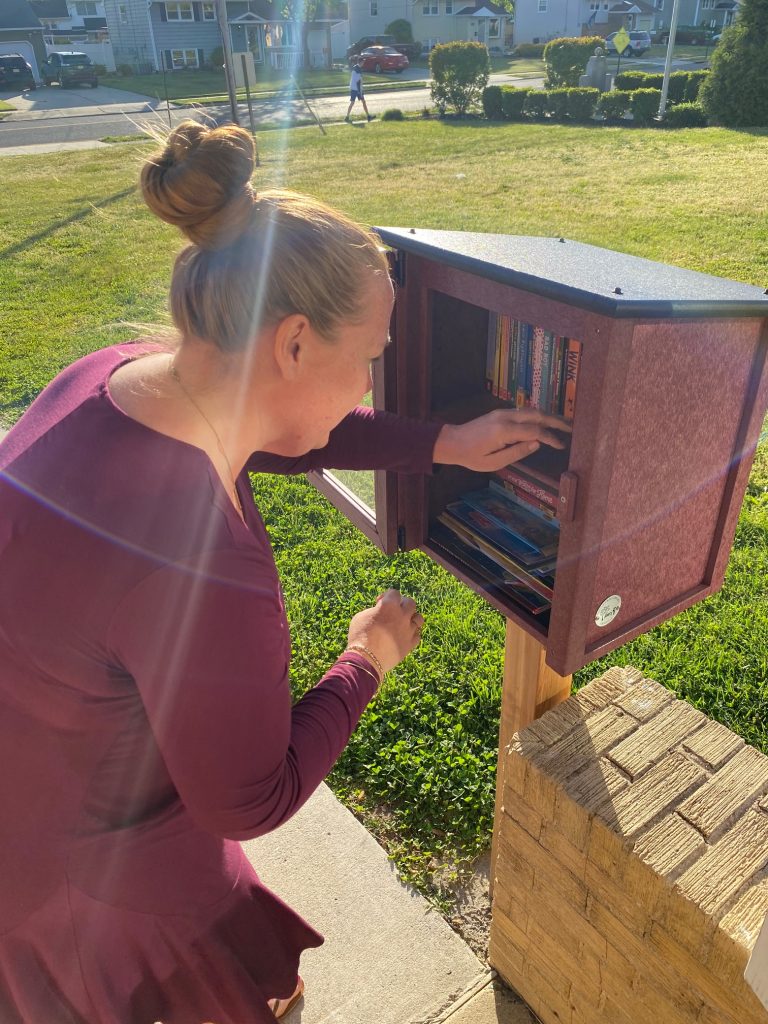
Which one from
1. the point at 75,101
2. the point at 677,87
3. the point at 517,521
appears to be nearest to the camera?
the point at 517,521

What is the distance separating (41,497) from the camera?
1.11 meters

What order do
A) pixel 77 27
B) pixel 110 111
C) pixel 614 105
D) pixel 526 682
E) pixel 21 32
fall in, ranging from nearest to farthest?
pixel 526 682 < pixel 614 105 < pixel 110 111 < pixel 21 32 < pixel 77 27

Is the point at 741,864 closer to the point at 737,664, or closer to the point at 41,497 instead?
the point at 41,497

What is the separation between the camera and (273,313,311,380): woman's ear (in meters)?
1.13

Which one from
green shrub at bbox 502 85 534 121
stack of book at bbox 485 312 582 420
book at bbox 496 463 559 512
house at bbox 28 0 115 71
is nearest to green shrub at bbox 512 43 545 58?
house at bbox 28 0 115 71

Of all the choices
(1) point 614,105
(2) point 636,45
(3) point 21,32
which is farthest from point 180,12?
(1) point 614,105

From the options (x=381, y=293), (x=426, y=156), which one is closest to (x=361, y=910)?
(x=381, y=293)

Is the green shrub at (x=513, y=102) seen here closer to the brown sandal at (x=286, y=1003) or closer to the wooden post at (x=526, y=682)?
the wooden post at (x=526, y=682)

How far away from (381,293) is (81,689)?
0.75 m

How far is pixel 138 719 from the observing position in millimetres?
1255

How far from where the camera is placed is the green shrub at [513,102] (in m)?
19.0

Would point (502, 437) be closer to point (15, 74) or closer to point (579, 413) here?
point (579, 413)

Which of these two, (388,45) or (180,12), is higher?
(180,12)

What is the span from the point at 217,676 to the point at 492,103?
836 inches
